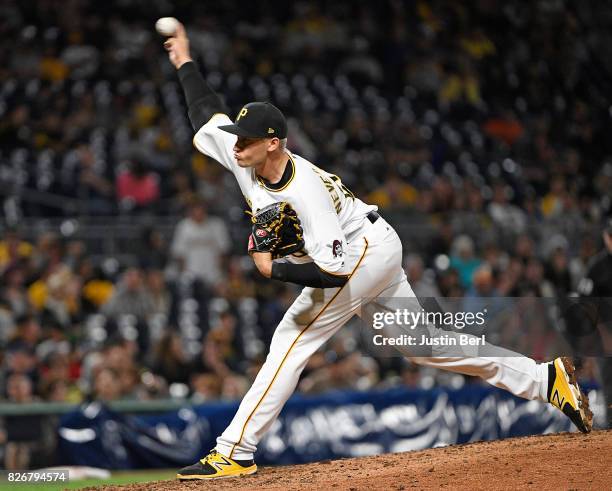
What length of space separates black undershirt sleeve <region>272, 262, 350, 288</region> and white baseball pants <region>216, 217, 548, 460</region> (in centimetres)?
26

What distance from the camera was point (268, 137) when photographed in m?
5.00

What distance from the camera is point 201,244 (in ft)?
35.6

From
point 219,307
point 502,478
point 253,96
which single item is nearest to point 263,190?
point 502,478

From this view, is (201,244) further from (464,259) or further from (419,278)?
(464,259)

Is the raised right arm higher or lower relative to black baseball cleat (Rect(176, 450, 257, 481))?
higher

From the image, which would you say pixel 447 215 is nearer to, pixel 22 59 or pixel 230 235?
pixel 230 235

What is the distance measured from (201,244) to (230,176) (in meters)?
1.48

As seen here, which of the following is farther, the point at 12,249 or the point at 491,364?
the point at 12,249

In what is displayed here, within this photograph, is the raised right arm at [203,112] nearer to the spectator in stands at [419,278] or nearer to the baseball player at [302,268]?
the baseball player at [302,268]

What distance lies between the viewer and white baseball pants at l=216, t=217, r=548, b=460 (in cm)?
516

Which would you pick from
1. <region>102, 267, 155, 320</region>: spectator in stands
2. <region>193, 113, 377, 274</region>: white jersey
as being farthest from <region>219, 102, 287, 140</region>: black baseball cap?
<region>102, 267, 155, 320</region>: spectator in stands

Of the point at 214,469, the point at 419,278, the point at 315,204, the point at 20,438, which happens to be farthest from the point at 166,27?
the point at 419,278

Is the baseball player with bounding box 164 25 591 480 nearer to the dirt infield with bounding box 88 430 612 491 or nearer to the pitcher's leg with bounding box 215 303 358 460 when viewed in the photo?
the pitcher's leg with bounding box 215 303 358 460

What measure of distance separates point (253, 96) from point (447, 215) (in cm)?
384
